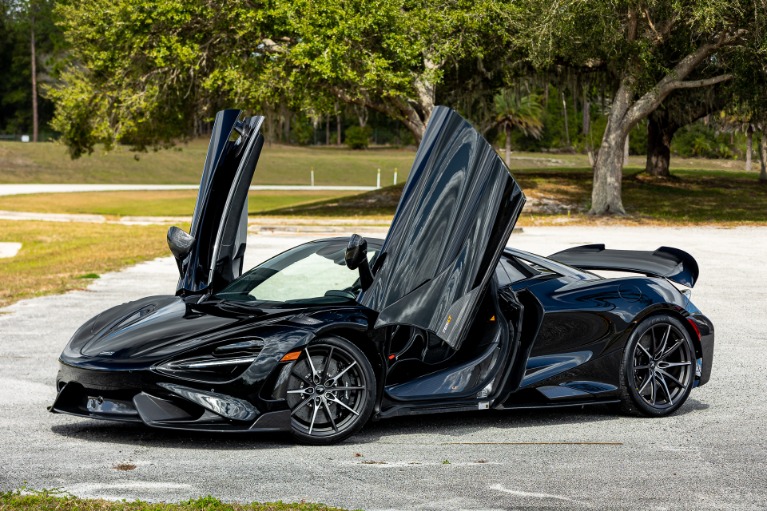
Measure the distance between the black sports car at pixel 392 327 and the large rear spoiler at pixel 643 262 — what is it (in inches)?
1.1

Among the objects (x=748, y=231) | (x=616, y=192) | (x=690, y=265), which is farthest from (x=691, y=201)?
(x=690, y=265)

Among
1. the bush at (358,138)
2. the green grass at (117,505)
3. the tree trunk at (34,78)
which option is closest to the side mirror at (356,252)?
the green grass at (117,505)

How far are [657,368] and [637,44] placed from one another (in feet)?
87.1

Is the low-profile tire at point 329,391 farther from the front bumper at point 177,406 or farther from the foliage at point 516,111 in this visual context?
the foliage at point 516,111

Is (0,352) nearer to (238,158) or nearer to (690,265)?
(238,158)

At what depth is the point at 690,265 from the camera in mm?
7750

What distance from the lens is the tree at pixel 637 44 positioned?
98.2 feet

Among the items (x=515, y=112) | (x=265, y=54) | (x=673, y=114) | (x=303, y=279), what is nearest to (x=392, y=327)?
(x=303, y=279)

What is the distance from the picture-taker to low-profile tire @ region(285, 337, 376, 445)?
20.2 feet

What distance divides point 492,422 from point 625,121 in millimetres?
29116

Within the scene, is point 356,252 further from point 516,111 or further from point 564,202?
point 516,111

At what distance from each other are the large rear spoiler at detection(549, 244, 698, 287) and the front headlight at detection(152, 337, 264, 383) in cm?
273

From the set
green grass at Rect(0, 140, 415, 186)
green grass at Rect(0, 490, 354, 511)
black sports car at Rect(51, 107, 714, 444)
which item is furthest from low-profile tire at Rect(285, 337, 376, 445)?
green grass at Rect(0, 140, 415, 186)

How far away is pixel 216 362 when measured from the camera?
6027 mm
